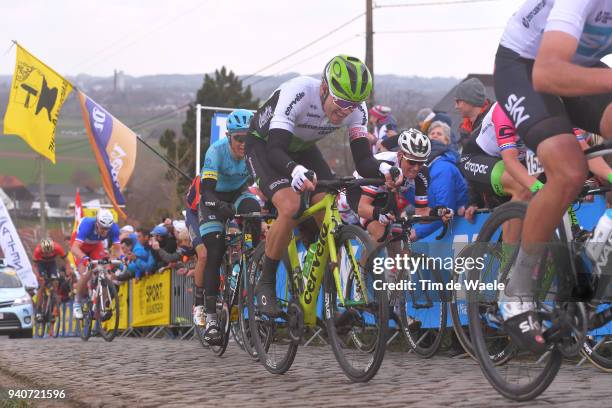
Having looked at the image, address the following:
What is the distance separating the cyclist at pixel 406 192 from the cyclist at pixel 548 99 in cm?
397

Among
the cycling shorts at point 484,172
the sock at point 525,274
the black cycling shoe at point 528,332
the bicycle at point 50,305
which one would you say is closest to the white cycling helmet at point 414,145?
the cycling shorts at point 484,172

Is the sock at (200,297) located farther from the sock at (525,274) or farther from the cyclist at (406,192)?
the sock at (525,274)

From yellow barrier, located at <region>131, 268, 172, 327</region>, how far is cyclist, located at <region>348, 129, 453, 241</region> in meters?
7.41

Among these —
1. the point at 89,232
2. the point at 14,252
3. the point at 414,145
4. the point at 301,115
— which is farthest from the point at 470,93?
the point at 14,252

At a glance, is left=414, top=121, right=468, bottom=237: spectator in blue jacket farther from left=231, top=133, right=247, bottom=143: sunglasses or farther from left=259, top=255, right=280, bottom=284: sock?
left=259, top=255, right=280, bottom=284: sock

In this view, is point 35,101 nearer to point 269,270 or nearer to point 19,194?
point 269,270

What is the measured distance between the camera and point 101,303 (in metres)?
15.8

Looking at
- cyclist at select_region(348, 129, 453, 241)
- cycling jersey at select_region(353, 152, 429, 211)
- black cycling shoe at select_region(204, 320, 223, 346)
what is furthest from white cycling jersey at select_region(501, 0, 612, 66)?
black cycling shoe at select_region(204, 320, 223, 346)

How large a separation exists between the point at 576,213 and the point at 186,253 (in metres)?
10.4

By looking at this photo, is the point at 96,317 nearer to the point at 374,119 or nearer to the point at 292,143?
the point at 374,119

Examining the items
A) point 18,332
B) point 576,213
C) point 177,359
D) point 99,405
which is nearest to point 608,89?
point 576,213

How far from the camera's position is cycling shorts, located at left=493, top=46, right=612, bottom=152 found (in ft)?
15.7

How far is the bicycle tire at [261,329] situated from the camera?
7.70 meters

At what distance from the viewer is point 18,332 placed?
2612 cm
